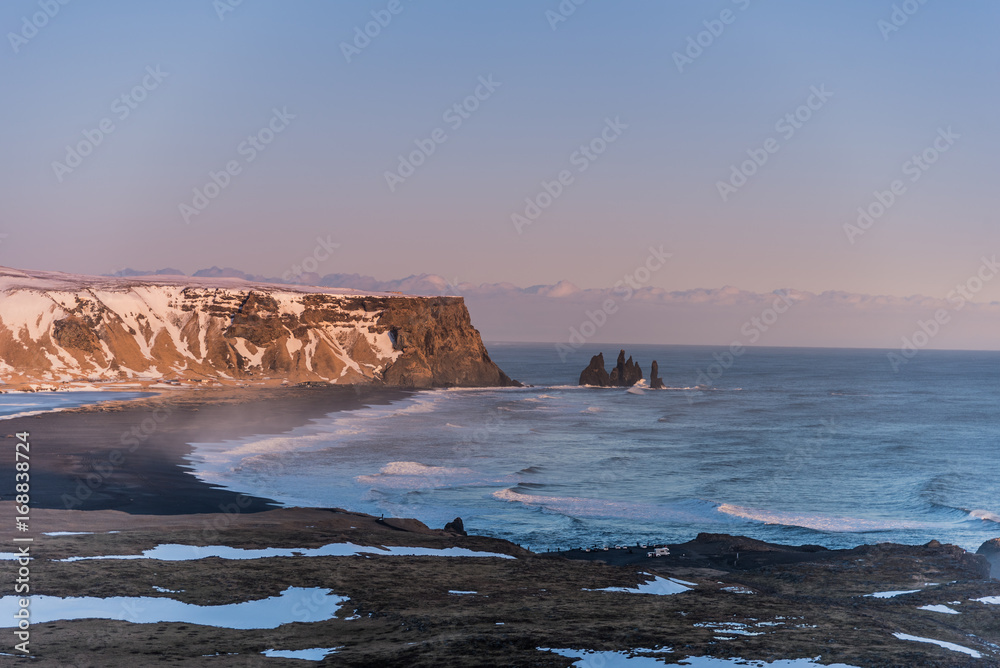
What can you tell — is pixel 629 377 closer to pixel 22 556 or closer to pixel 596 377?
pixel 596 377

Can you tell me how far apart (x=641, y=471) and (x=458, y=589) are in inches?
1172

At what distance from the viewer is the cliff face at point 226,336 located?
3836 inches

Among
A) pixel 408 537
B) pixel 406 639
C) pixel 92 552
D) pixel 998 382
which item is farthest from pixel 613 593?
pixel 998 382

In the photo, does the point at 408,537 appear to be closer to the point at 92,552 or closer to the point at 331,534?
the point at 331,534

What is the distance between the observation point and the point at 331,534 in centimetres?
2292

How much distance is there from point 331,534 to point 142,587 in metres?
7.96

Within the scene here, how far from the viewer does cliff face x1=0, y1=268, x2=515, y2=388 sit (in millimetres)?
97438

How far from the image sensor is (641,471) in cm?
4534

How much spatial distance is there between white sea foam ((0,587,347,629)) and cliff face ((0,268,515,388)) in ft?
276

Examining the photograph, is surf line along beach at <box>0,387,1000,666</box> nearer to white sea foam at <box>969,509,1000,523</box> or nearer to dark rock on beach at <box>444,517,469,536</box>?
dark rock on beach at <box>444,517,469,536</box>

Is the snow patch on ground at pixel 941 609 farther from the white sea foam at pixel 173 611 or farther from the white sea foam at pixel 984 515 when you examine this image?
the white sea foam at pixel 984 515

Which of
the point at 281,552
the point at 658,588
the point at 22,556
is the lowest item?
the point at 658,588

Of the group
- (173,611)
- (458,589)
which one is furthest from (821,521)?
(173,611)

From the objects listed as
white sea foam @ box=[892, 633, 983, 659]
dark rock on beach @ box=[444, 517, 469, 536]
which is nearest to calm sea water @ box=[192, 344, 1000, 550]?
dark rock on beach @ box=[444, 517, 469, 536]
